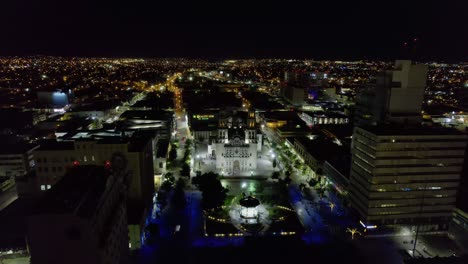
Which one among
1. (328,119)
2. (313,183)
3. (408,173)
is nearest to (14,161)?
(313,183)

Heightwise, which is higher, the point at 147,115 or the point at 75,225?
the point at 75,225

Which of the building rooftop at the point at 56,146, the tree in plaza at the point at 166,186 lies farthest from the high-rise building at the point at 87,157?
the tree in plaza at the point at 166,186

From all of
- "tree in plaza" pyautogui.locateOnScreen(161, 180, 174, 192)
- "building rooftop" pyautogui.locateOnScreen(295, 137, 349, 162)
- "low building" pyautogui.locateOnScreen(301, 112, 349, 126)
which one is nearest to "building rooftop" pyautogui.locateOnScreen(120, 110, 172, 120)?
"tree in plaza" pyautogui.locateOnScreen(161, 180, 174, 192)

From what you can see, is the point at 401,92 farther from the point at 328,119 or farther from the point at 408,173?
the point at 328,119

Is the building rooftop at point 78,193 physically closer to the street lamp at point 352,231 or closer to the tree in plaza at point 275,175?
the street lamp at point 352,231

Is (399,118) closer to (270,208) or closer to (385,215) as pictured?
(385,215)

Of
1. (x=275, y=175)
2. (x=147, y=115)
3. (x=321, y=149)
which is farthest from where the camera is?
(x=147, y=115)

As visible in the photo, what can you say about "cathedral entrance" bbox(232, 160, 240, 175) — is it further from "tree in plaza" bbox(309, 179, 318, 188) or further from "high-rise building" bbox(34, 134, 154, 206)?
"high-rise building" bbox(34, 134, 154, 206)
